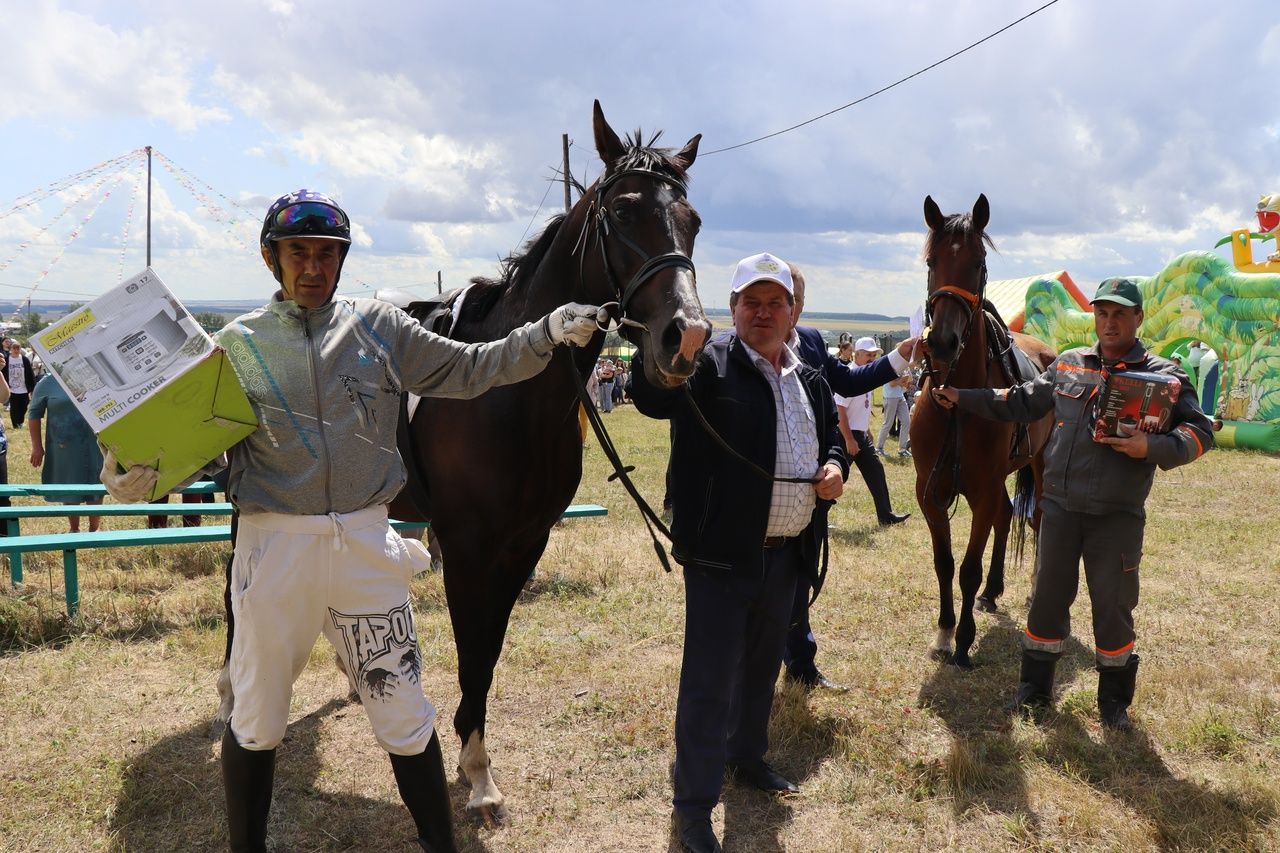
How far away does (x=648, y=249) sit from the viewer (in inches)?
99.3

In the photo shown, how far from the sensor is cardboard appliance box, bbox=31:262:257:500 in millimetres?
2041

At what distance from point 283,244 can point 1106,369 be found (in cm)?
346

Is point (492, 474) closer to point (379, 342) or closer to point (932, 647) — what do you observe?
point (379, 342)

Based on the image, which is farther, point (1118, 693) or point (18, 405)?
point (18, 405)

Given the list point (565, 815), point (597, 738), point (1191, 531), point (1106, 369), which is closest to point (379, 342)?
point (565, 815)

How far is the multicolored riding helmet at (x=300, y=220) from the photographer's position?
7.18 ft

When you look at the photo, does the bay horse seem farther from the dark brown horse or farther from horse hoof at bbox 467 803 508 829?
horse hoof at bbox 467 803 508 829

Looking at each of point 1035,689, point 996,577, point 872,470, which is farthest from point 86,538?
point 872,470

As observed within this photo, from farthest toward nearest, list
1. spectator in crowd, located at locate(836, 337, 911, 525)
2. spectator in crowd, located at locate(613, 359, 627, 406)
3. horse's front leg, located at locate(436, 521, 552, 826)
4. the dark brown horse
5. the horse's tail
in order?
1. spectator in crowd, located at locate(613, 359, 627, 406)
2. spectator in crowd, located at locate(836, 337, 911, 525)
3. the horse's tail
4. horse's front leg, located at locate(436, 521, 552, 826)
5. the dark brown horse

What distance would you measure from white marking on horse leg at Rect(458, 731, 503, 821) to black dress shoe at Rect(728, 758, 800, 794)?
0.99m

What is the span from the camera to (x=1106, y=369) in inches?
147

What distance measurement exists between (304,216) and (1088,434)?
3385mm

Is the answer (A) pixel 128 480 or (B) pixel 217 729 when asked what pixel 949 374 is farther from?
(B) pixel 217 729

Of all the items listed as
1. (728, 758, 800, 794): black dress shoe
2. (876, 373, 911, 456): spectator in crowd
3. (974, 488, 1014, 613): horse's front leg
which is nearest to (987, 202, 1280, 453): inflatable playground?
(876, 373, 911, 456): spectator in crowd
